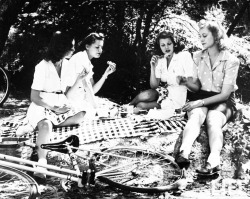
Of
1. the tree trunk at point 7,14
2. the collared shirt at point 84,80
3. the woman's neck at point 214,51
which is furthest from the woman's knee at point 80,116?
the tree trunk at point 7,14

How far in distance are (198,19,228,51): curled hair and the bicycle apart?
1.55 metres

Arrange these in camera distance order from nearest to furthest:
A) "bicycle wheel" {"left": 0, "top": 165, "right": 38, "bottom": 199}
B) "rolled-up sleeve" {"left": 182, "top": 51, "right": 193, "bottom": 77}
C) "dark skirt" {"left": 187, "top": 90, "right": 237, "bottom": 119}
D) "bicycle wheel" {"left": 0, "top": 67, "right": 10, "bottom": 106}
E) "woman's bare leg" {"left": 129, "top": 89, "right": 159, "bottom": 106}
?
"bicycle wheel" {"left": 0, "top": 165, "right": 38, "bottom": 199} < "dark skirt" {"left": 187, "top": 90, "right": 237, "bottom": 119} < "rolled-up sleeve" {"left": 182, "top": 51, "right": 193, "bottom": 77} < "woman's bare leg" {"left": 129, "top": 89, "right": 159, "bottom": 106} < "bicycle wheel" {"left": 0, "top": 67, "right": 10, "bottom": 106}

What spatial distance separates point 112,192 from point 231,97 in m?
1.88

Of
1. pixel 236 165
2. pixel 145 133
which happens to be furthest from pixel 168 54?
pixel 236 165

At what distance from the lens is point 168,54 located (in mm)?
5125

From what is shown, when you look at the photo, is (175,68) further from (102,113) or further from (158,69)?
(102,113)

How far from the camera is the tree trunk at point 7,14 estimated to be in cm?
673

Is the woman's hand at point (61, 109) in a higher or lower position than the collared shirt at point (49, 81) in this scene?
lower

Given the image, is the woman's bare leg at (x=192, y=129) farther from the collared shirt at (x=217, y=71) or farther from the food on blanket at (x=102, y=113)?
the food on blanket at (x=102, y=113)

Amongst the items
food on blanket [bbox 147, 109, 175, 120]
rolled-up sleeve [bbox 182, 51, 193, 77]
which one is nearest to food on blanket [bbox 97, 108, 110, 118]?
food on blanket [bbox 147, 109, 175, 120]

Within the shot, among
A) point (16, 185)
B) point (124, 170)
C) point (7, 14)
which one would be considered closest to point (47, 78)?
point (124, 170)

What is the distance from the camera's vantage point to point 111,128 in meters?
4.86

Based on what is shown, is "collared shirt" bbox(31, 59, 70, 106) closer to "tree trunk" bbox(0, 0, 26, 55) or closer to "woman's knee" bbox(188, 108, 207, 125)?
"woman's knee" bbox(188, 108, 207, 125)

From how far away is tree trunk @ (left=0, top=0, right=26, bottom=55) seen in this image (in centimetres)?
673
